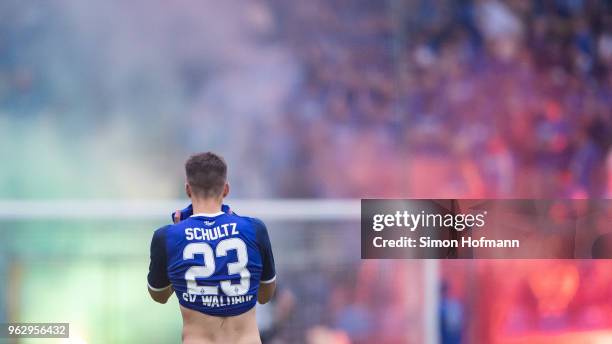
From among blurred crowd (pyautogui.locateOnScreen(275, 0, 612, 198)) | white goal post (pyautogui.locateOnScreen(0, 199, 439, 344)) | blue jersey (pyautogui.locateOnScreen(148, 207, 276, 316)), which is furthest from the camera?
blurred crowd (pyautogui.locateOnScreen(275, 0, 612, 198))

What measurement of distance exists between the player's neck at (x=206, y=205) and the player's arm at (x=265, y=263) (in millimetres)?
150

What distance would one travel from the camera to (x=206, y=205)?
3.40 meters

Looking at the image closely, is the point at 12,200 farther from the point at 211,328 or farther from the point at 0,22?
the point at 211,328

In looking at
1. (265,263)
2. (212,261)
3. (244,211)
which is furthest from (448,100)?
(212,261)

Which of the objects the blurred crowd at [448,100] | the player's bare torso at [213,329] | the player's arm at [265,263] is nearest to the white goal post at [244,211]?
the blurred crowd at [448,100]

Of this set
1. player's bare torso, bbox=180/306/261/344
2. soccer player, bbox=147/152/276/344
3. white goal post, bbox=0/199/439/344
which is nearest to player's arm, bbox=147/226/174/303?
soccer player, bbox=147/152/276/344

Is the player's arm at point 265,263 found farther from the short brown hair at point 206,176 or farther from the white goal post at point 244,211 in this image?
the white goal post at point 244,211

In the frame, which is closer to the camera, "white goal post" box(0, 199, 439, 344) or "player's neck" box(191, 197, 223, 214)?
"player's neck" box(191, 197, 223, 214)

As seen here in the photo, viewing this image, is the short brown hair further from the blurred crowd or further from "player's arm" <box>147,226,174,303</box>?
the blurred crowd

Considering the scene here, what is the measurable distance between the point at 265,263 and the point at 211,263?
0.76 feet

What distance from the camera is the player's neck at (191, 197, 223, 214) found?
340cm

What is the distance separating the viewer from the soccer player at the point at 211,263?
3303 millimetres

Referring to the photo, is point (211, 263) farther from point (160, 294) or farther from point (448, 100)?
point (448, 100)

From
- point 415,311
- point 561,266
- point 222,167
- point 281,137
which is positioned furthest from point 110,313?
point 561,266
